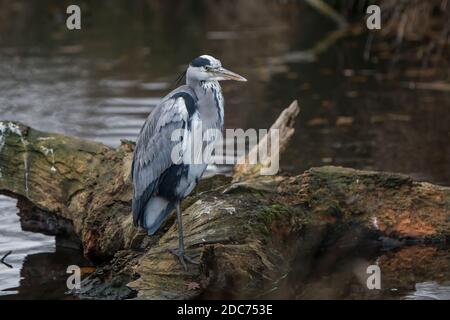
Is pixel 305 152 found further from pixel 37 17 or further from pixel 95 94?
pixel 37 17

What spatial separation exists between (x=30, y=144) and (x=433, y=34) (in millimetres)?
7776

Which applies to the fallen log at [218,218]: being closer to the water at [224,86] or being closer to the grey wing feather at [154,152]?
the grey wing feather at [154,152]

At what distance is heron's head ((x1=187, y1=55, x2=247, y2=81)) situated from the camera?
636 centimetres

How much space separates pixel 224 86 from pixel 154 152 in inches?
264

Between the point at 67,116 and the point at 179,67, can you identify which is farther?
the point at 179,67

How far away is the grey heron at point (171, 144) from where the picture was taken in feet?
20.3

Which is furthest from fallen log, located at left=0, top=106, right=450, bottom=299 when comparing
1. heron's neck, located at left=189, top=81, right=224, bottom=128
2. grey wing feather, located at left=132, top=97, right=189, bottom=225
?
heron's neck, located at left=189, top=81, right=224, bottom=128

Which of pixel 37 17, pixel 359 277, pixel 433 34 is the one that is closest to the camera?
pixel 359 277

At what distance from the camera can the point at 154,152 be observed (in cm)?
630

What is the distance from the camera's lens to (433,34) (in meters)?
13.5

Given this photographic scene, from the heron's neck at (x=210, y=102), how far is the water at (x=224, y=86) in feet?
5.70

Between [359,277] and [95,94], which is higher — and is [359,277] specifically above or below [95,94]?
below

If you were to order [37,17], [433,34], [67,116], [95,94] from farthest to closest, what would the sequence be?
[37,17]
[433,34]
[95,94]
[67,116]
